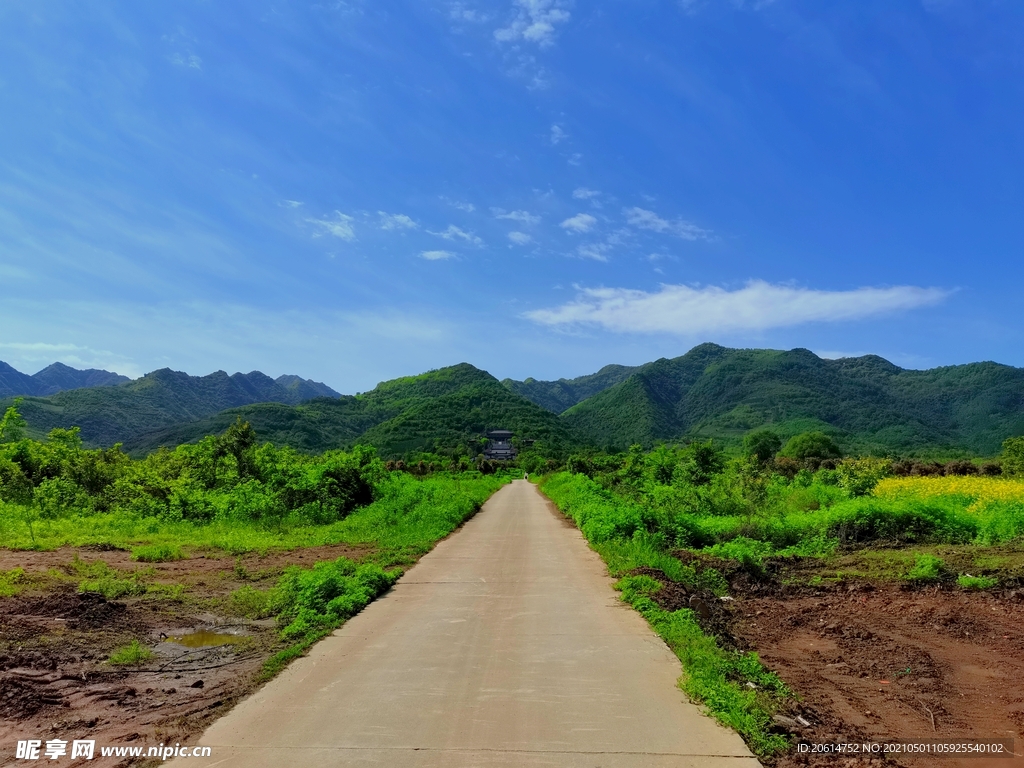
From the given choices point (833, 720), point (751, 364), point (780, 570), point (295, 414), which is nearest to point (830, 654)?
point (833, 720)

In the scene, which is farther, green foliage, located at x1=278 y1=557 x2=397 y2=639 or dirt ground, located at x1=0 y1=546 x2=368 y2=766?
green foliage, located at x1=278 y1=557 x2=397 y2=639

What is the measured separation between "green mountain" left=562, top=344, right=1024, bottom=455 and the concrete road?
9864cm

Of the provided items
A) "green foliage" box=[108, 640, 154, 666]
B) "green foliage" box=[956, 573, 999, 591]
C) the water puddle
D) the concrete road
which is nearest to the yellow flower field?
"green foliage" box=[956, 573, 999, 591]

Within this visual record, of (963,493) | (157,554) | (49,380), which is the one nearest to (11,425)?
(157,554)

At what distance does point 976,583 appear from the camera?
12141 mm

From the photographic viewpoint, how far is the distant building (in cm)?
10018

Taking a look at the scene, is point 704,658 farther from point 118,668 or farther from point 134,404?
point 134,404

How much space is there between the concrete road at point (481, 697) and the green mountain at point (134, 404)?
79371mm

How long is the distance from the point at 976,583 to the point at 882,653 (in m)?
5.90

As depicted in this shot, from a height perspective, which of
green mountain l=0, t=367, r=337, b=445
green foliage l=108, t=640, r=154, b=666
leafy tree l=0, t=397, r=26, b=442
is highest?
green mountain l=0, t=367, r=337, b=445

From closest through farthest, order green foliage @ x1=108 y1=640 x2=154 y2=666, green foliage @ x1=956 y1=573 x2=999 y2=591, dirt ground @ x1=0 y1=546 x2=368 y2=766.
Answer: dirt ground @ x1=0 y1=546 x2=368 y2=766 < green foliage @ x1=108 y1=640 x2=154 y2=666 < green foliage @ x1=956 y1=573 x2=999 y2=591

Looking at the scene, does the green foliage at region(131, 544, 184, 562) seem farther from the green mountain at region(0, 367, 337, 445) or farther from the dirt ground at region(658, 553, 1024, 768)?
the green mountain at region(0, 367, 337, 445)

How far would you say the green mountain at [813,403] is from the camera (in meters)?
115

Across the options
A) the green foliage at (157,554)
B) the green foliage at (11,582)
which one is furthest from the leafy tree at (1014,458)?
the green foliage at (11,582)
